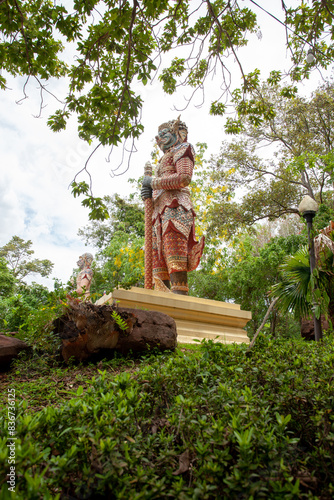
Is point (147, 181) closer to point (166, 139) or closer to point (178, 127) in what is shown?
point (166, 139)

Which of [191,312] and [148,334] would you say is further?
[191,312]

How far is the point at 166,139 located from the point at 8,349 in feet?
14.9

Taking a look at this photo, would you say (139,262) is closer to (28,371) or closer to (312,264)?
(312,264)

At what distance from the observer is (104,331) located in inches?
127

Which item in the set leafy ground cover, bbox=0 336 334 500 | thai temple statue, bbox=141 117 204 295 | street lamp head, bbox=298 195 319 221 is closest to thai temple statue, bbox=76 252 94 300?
thai temple statue, bbox=141 117 204 295

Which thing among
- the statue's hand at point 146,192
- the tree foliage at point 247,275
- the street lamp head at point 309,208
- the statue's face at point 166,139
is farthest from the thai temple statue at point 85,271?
the tree foliage at point 247,275

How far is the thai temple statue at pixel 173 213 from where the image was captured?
5.78 m

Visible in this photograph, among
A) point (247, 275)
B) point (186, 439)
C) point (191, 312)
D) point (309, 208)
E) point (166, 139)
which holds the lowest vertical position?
point (186, 439)

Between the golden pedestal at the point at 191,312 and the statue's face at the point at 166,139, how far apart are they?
9.10 ft

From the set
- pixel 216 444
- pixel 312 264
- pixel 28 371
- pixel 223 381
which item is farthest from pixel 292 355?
pixel 312 264

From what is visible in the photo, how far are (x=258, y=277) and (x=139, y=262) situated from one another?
431 cm

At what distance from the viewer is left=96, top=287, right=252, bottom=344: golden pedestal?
4.87 metres

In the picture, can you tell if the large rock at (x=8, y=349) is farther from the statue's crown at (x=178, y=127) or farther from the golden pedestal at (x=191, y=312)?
the statue's crown at (x=178, y=127)

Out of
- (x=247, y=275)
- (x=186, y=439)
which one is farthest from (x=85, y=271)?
(x=247, y=275)
